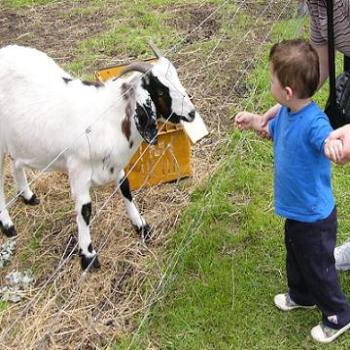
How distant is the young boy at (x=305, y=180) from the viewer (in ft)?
7.98

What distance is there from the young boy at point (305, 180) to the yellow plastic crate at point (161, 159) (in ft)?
4.20

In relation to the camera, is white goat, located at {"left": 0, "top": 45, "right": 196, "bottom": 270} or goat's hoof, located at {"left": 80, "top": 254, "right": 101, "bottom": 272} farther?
goat's hoof, located at {"left": 80, "top": 254, "right": 101, "bottom": 272}

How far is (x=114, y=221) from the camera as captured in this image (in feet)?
13.2

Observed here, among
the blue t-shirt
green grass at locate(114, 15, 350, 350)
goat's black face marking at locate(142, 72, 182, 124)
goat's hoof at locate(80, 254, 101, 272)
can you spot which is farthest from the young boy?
goat's hoof at locate(80, 254, 101, 272)

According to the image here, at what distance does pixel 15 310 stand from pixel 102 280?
53 centimetres

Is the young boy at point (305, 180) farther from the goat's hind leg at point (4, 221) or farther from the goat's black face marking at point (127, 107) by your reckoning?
the goat's hind leg at point (4, 221)

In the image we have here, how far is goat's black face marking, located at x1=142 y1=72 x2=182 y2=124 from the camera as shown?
3256 millimetres

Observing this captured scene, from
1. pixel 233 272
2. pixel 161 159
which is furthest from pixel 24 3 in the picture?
pixel 233 272

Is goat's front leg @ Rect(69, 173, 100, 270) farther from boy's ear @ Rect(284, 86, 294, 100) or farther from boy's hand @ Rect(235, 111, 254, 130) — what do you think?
boy's ear @ Rect(284, 86, 294, 100)

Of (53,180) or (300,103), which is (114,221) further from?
(300,103)

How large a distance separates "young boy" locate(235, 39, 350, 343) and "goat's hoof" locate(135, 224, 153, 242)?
1060 mm

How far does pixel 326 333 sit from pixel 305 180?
0.91 metres

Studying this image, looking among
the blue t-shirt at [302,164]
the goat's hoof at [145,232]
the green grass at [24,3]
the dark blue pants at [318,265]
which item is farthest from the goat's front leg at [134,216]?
the green grass at [24,3]

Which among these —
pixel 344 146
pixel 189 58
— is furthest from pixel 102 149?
pixel 189 58
